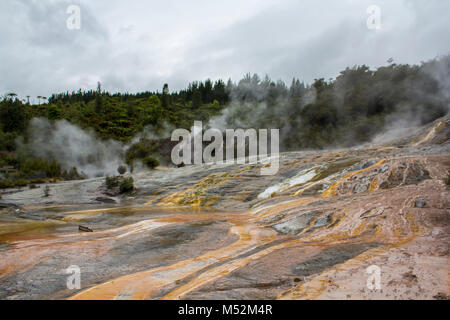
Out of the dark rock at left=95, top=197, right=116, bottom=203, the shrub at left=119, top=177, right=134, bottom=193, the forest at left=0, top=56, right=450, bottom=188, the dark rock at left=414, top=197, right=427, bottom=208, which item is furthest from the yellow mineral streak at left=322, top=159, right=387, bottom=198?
the forest at left=0, top=56, right=450, bottom=188

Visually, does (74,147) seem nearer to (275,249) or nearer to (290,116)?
(290,116)

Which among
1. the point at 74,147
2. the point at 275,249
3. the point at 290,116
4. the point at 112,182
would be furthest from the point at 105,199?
the point at 290,116

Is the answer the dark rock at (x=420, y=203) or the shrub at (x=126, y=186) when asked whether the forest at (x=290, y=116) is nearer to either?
the shrub at (x=126, y=186)

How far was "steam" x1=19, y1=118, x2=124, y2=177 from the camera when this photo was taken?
30675mm

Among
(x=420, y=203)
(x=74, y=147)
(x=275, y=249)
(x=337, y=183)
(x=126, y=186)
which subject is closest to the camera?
(x=275, y=249)

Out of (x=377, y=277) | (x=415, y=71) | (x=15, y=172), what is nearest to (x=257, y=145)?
(x=415, y=71)

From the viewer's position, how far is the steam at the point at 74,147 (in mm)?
30675

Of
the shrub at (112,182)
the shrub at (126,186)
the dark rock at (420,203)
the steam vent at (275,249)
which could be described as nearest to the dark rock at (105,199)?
the shrub at (126,186)

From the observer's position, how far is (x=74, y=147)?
34.1m

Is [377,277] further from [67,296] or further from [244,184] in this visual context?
[244,184]

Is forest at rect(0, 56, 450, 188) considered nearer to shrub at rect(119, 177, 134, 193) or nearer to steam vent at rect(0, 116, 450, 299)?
shrub at rect(119, 177, 134, 193)

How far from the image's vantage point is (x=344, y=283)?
3113mm

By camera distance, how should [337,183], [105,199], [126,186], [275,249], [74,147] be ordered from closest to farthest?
1. [275,249]
2. [337,183]
3. [105,199]
4. [126,186]
5. [74,147]

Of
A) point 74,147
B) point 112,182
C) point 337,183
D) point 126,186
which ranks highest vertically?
point 74,147
